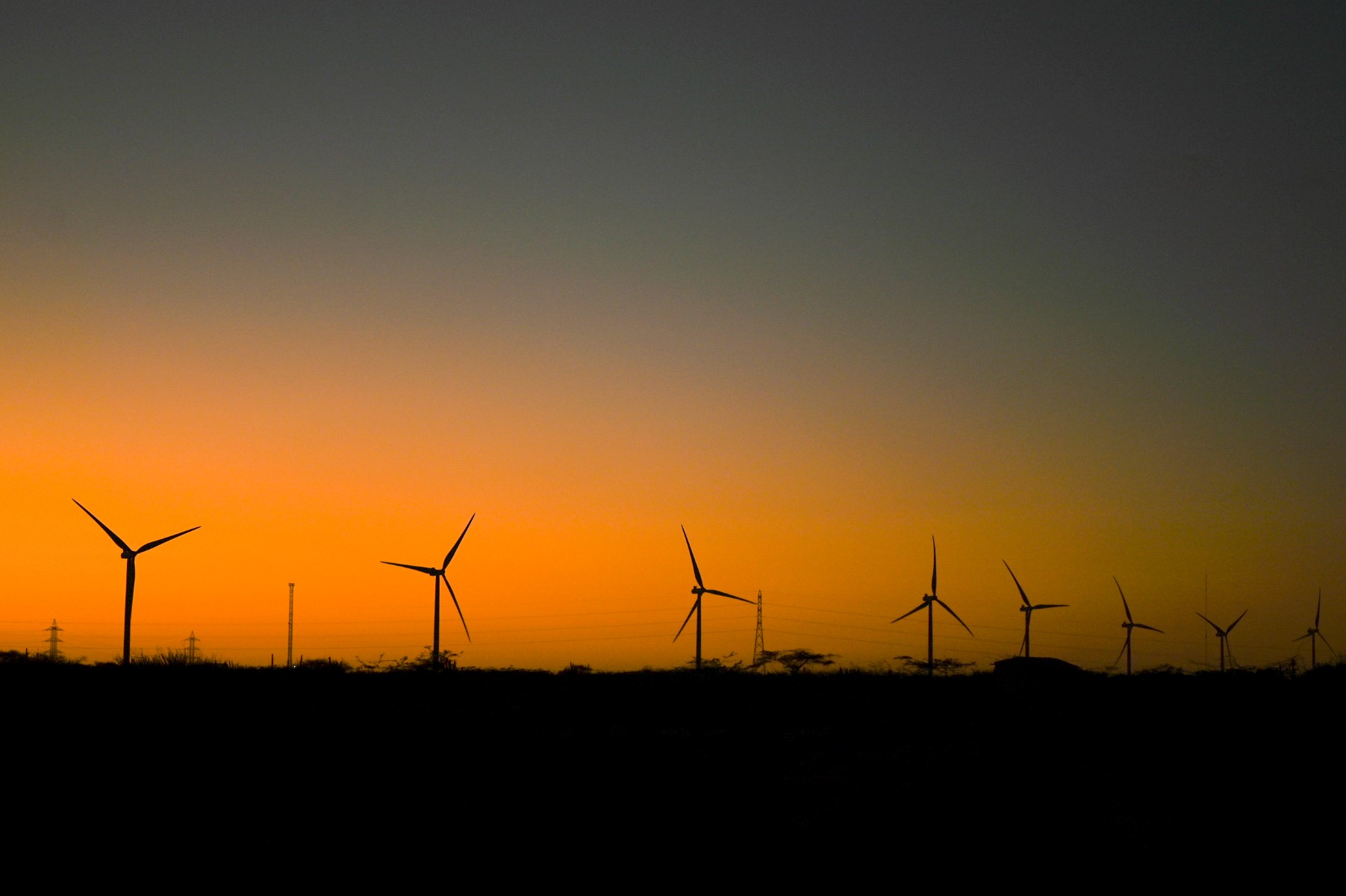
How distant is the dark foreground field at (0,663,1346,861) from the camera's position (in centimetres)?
3388

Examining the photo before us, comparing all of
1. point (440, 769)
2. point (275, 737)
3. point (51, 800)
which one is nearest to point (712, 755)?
point (440, 769)

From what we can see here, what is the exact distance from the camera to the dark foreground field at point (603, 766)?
1334 inches

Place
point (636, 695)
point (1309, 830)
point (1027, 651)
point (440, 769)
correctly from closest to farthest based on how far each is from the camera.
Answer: point (1309, 830)
point (440, 769)
point (636, 695)
point (1027, 651)

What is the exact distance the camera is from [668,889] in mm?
32469

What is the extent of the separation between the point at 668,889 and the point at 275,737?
739 inches

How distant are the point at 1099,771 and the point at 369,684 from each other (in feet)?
116

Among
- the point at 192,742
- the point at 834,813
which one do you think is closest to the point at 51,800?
the point at 192,742

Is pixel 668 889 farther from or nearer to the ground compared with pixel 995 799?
nearer to the ground

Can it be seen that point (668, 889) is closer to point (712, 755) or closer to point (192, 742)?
point (712, 755)

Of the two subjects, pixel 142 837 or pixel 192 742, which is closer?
pixel 142 837

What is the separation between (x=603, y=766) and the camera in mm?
42469

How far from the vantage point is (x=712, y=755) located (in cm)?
4369

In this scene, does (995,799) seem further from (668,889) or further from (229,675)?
(229,675)

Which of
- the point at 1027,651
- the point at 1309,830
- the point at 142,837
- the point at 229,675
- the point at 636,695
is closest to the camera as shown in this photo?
the point at 1309,830
